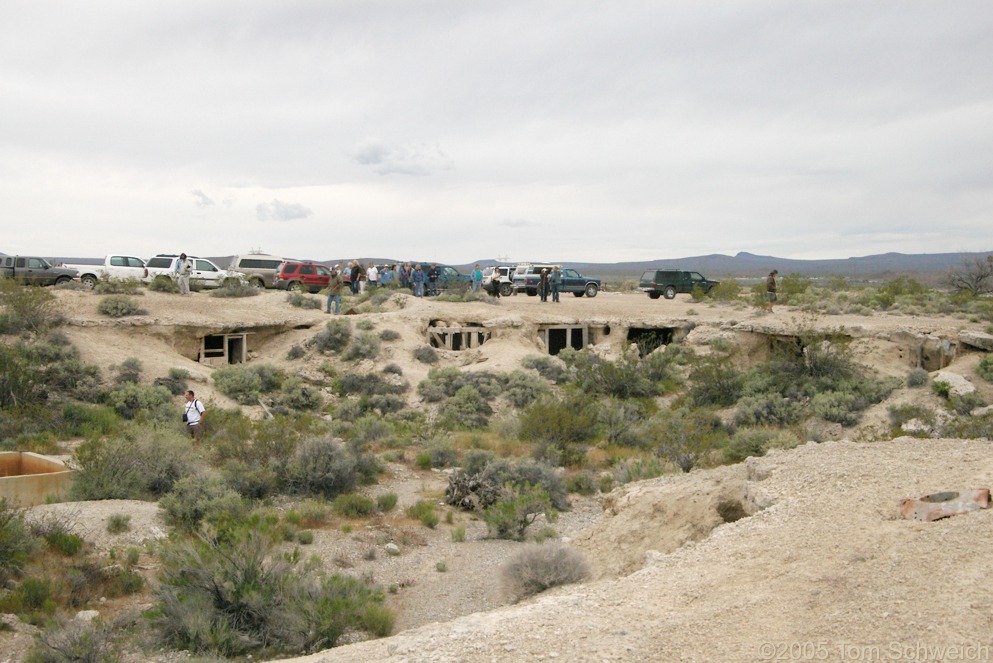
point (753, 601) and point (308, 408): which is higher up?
point (753, 601)

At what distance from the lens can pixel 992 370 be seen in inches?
856

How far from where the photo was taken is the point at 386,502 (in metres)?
14.4

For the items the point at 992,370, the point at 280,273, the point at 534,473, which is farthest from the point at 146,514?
the point at 280,273

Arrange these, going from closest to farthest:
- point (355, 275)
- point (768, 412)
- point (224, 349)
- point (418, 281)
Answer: point (768, 412)
point (224, 349)
point (418, 281)
point (355, 275)

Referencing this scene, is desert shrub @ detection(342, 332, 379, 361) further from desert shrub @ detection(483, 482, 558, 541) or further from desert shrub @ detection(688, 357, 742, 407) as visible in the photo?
desert shrub @ detection(483, 482, 558, 541)

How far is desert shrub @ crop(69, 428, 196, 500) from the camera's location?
41.0 feet

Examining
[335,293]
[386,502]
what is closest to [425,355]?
[335,293]

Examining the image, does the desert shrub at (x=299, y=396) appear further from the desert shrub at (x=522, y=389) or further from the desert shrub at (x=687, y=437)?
the desert shrub at (x=687, y=437)

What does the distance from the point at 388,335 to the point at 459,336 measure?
11.8 ft

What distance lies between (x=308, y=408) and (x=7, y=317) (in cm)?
931

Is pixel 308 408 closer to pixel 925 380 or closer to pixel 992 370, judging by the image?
pixel 925 380

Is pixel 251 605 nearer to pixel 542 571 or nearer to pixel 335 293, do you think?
pixel 542 571

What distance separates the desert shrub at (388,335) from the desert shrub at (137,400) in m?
8.87

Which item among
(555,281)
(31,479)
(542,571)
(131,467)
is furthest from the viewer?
(555,281)
